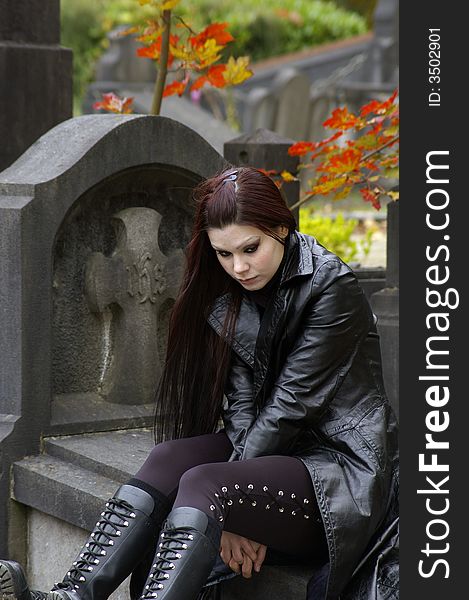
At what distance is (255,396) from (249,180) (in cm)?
58

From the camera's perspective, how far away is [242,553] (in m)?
3.11

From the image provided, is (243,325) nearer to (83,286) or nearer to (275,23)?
(83,286)

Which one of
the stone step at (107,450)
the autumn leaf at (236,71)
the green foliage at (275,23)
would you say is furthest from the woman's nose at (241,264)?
the green foliage at (275,23)

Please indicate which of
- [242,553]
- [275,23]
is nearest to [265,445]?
[242,553]

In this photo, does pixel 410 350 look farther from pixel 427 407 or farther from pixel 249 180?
pixel 249 180

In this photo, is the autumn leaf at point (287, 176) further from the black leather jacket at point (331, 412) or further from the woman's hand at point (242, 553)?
the woman's hand at point (242, 553)

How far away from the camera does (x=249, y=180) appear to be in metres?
3.18

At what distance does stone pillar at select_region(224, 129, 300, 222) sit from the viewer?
5262mm

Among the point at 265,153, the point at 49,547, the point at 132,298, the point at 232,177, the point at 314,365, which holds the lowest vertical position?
the point at 49,547

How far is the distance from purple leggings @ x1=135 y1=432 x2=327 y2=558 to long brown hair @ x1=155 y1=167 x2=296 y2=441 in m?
0.36

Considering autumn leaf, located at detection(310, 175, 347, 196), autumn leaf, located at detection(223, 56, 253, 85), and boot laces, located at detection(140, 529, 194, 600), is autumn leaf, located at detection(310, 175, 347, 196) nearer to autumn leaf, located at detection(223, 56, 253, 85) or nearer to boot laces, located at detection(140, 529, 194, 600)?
autumn leaf, located at detection(223, 56, 253, 85)

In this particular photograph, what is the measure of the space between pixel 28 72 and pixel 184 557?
9.86 ft

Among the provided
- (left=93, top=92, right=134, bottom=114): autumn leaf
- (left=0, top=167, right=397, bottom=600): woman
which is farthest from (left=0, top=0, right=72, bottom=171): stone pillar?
(left=0, top=167, right=397, bottom=600): woman

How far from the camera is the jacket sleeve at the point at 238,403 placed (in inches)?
127
